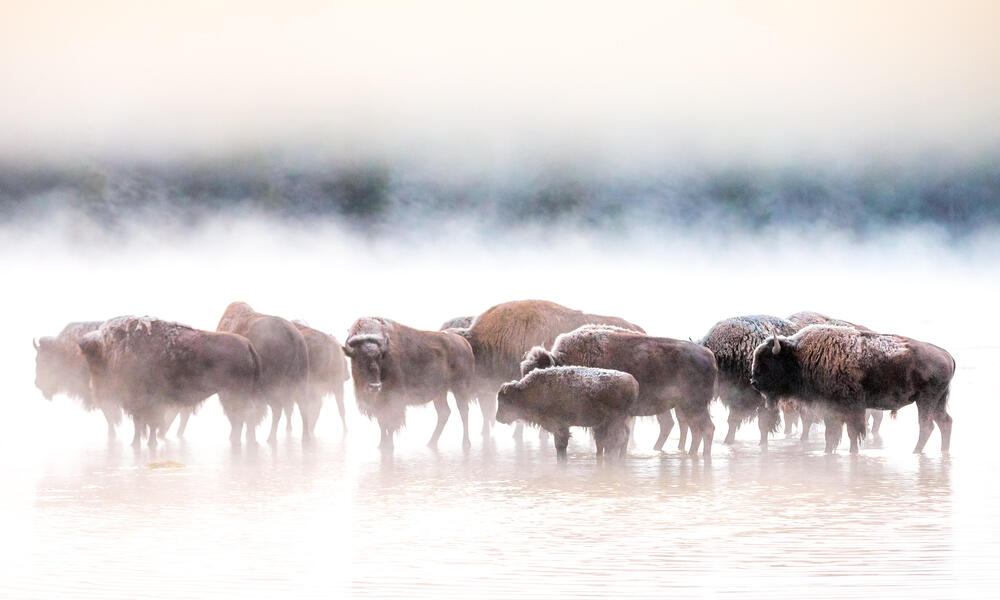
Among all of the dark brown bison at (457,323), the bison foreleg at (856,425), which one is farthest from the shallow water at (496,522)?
the dark brown bison at (457,323)

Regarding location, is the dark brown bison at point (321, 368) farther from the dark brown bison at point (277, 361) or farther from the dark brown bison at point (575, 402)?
the dark brown bison at point (575, 402)

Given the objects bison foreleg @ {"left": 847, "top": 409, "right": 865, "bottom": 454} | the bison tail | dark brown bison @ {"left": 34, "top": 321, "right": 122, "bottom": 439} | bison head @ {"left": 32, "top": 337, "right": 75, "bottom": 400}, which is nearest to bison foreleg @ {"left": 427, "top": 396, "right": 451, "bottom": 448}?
the bison tail

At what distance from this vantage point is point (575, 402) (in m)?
10.1

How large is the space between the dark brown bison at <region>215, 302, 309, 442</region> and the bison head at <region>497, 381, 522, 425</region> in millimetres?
2755

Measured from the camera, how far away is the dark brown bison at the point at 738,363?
12.4 meters

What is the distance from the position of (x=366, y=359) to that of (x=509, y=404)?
1986 millimetres

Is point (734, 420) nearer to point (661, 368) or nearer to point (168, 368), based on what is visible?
point (661, 368)

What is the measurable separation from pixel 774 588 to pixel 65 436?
1032cm

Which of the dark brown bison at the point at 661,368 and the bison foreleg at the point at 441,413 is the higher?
the dark brown bison at the point at 661,368

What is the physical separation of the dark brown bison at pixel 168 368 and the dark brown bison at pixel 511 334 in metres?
2.98

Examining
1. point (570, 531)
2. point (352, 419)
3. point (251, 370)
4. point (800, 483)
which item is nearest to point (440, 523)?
point (570, 531)

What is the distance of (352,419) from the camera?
16062 mm

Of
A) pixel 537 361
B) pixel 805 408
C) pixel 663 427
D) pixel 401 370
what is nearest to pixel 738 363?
pixel 805 408

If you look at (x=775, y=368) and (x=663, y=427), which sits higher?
(x=775, y=368)
